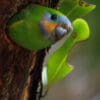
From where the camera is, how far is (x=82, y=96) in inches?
75.9

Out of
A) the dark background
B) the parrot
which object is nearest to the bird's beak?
the parrot

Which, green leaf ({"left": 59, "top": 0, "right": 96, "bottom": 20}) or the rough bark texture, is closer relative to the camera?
the rough bark texture

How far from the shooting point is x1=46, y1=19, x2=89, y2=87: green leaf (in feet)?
1.98

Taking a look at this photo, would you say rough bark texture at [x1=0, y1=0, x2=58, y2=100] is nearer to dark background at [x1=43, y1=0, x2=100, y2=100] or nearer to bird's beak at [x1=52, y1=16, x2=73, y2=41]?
bird's beak at [x1=52, y1=16, x2=73, y2=41]

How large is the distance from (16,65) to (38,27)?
94 mm

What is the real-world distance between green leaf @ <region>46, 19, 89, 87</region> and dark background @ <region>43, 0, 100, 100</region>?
1.23m

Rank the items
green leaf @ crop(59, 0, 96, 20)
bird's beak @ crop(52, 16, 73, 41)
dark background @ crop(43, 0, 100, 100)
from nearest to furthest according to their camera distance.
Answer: bird's beak @ crop(52, 16, 73, 41) < green leaf @ crop(59, 0, 96, 20) < dark background @ crop(43, 0, 100, 100)

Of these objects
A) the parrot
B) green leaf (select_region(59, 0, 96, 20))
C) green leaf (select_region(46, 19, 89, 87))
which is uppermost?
the parrot

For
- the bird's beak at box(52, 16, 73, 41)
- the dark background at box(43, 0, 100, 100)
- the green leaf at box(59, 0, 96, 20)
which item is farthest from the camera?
the dark background at box(43, 0, 100, 100)

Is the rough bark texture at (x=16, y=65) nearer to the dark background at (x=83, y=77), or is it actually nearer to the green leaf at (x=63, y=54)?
the green leaf at (x=63, y=54)

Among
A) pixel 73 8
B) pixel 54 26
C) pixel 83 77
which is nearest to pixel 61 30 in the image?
pixel 54 26

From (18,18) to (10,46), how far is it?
0.16ft

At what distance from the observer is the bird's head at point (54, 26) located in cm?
48

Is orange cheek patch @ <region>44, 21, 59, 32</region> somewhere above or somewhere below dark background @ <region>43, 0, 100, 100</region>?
above
